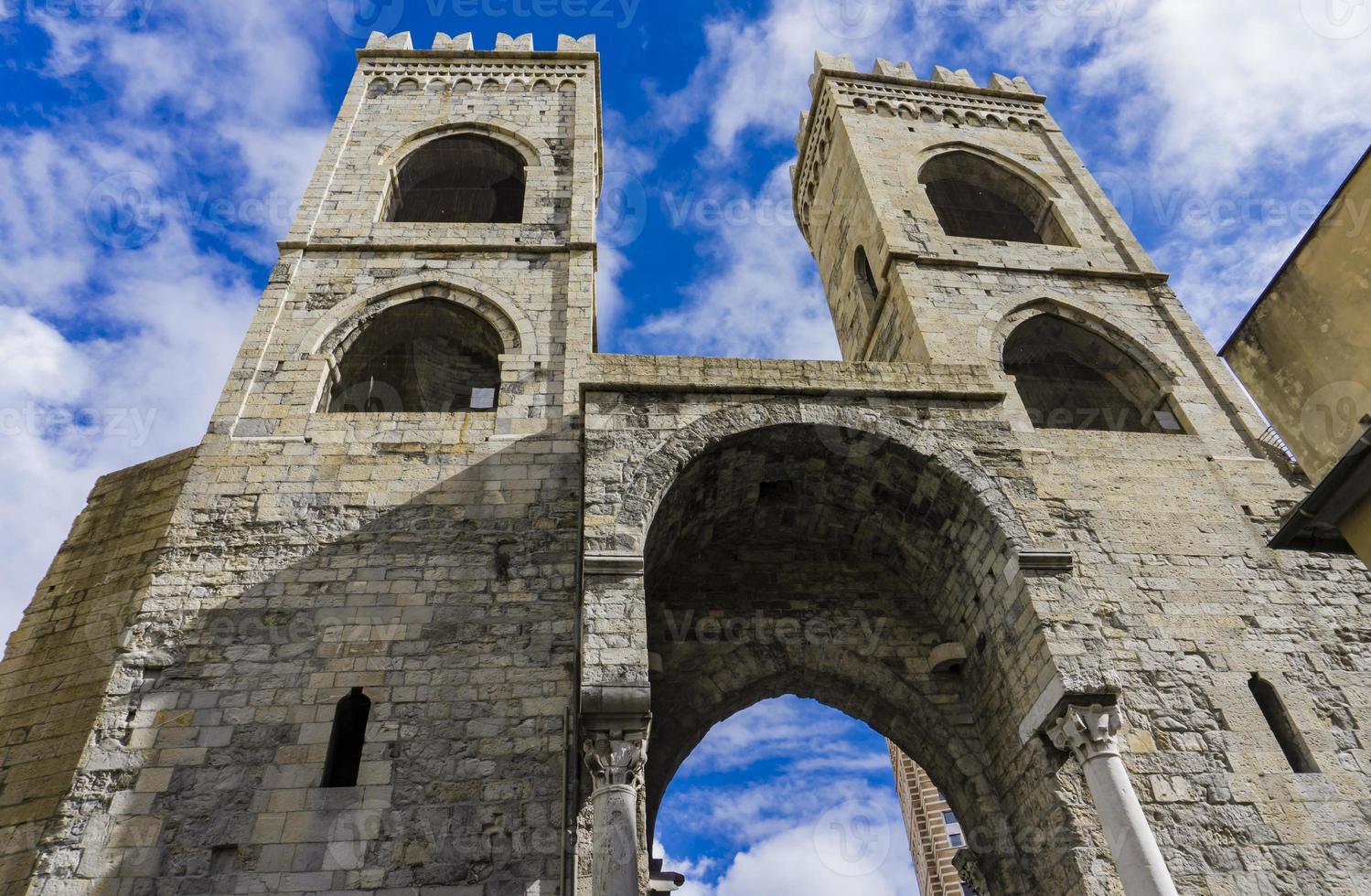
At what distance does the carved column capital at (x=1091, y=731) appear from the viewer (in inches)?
246

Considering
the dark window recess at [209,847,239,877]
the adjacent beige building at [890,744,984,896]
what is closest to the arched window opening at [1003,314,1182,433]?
the dark window recess at [209,847,239,877]

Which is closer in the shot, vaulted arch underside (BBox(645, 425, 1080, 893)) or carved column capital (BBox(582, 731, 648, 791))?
carved column capital (BBox(582, 731, 648, 791))

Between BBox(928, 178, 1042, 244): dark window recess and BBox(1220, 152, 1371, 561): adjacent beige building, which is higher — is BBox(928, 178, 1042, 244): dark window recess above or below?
above

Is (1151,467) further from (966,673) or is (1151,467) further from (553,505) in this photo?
(553,505)

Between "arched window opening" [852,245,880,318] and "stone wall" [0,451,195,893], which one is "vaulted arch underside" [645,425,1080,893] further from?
"arched window opening" [852,245,880,318]

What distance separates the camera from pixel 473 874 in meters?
6.18

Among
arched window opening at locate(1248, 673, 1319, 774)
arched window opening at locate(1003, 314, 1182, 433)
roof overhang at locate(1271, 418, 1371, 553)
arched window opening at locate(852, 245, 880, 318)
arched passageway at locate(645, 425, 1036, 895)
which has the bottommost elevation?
arched window opening at locate(1248, 673, 1319, 774)

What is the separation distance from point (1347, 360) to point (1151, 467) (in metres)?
3.17

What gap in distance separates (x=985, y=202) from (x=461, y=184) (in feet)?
29.6

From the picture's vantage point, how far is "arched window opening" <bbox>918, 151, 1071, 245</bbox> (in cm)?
1435

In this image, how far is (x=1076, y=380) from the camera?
12203mm

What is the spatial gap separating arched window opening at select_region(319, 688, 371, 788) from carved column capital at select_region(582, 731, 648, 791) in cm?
205

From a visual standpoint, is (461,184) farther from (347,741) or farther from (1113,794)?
(1113,794)

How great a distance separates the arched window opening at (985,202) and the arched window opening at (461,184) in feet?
22.9
